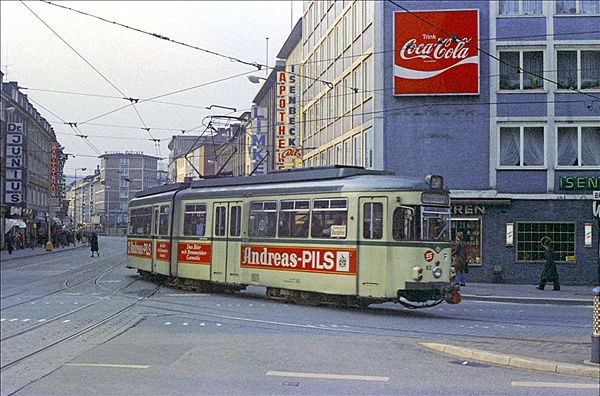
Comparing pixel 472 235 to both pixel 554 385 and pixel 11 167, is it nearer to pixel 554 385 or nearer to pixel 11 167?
pixel 554 385

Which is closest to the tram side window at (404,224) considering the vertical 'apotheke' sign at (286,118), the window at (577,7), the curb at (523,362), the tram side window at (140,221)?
the curb at (523,362)

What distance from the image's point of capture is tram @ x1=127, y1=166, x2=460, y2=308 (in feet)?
52.5

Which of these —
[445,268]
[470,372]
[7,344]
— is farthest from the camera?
[445,268]

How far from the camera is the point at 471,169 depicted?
29516 millimetres

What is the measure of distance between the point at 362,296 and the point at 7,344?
11460 millimetres

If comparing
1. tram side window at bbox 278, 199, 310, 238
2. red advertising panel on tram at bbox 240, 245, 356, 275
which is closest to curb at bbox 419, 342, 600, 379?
red advertising panel on tram at bbox 240, 245, 356, 275

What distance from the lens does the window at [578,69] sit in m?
29.4

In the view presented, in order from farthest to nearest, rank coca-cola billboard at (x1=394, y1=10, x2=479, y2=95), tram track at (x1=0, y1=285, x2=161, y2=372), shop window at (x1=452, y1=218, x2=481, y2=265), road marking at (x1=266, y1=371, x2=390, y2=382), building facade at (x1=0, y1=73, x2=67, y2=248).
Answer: coca-cola billboard at (x1=394, y1=10, x2=479, y2=95) < shop window at (x1=452, y1=218, x2=481, y2=265) < road marking at (x1=266, y1=371, x2=390, y2=382) < building facade at (x1=0, y1=73, x2=67, y2=248) < tram track at (x1=0, y1=285, x2=161, y2=372)

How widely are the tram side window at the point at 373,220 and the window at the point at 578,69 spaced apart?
53.0 ft

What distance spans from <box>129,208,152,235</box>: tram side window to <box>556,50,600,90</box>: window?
53.4 ft

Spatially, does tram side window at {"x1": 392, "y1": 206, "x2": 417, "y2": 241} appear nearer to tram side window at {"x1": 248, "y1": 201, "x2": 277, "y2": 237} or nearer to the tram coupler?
the tram coupler

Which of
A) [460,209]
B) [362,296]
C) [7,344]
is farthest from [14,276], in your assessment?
[460,209]

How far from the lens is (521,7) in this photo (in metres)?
29.9

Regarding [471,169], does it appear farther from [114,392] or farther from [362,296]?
[114,392]
